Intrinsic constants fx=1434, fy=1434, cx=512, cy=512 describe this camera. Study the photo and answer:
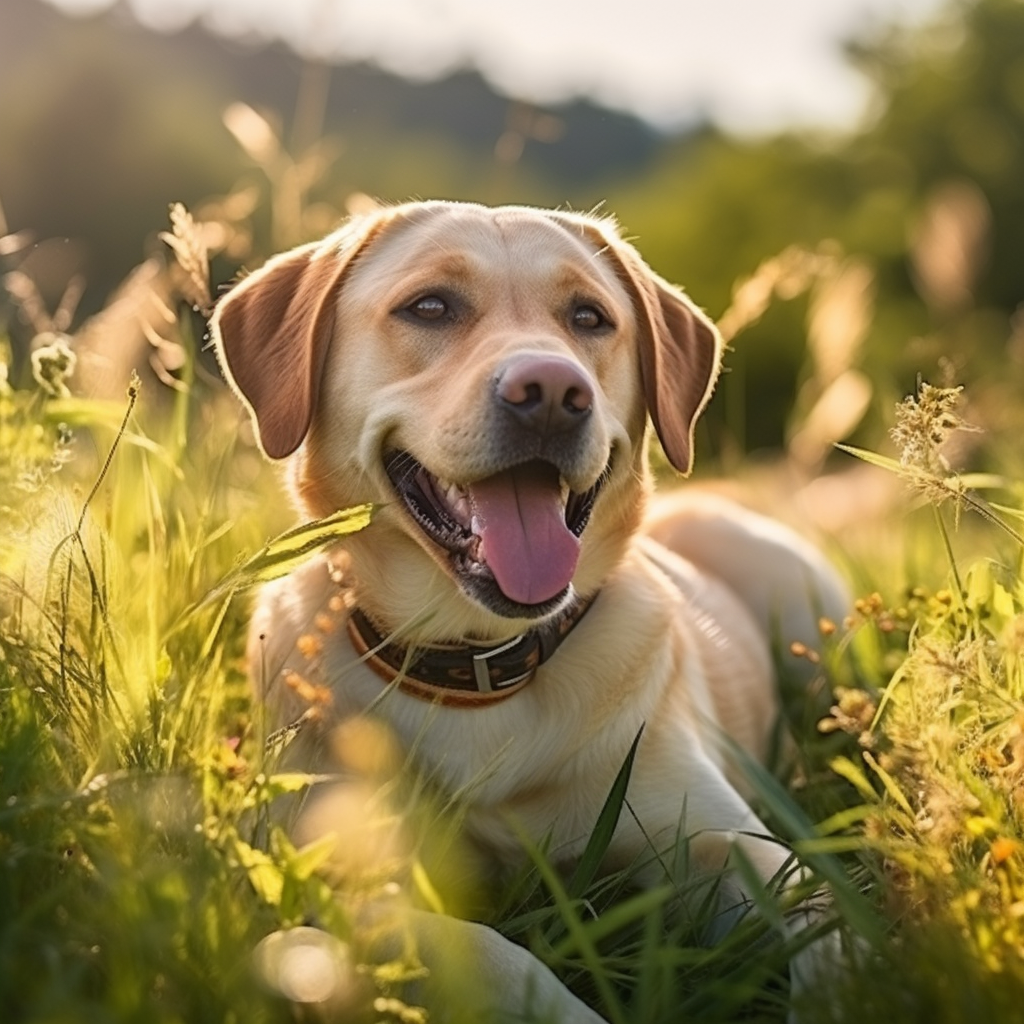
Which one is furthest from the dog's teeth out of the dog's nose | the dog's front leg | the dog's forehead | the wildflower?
the dog's front leg

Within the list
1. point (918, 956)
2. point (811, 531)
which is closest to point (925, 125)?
point (811, 531)

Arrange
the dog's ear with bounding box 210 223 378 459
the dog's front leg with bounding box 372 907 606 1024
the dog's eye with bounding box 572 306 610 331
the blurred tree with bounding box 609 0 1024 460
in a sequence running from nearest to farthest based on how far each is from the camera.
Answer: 1. the dog's front leg with bounding box 372 907 606 1024
2. the dog's ear with bounding box 210 223 378 459
3. the dog's eye with bounding box 572 306 610 331
4. the blurred tree with bounding box 609 0 1024 460

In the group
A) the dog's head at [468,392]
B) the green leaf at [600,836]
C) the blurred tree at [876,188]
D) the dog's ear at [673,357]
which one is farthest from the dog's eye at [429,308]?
the blurred tree at [876,188]

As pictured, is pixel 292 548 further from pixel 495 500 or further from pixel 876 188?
pixel 876 188

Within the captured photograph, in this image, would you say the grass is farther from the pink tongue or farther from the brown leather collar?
the pink tongue

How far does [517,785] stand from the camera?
317cm

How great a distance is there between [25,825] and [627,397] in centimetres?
185

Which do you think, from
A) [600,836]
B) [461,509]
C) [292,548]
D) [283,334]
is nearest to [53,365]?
[283,334]

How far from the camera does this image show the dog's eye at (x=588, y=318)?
3502 millimetres

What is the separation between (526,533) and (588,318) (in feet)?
2.17

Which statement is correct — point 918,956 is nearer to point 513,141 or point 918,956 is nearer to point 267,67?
point 513,141

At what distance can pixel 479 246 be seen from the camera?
11.4 feet

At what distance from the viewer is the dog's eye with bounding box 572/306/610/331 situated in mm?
3502

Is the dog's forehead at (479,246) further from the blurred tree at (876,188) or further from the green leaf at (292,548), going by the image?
the blurred tree at (876,188)
